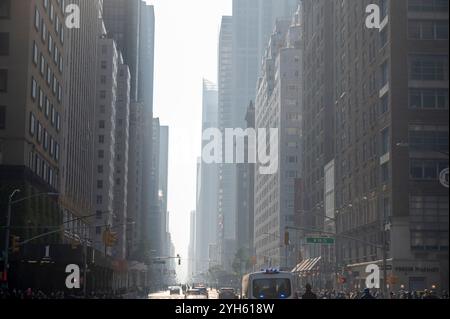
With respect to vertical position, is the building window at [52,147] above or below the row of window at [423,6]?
below

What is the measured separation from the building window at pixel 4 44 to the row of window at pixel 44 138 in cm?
689

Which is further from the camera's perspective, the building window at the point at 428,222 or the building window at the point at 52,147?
the building window at the point at 52,147

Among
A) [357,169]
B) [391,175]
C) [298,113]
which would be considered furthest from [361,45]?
[298,113]

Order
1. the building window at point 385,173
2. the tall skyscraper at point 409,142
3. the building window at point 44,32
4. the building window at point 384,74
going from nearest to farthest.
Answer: the tall skyscraper at point 409,142, the building window at point 385,173, the building window at point 44,32, the building window at point 384,74

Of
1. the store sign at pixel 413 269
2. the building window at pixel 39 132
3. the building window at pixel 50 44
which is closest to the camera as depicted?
the store sign at pixel 413 269

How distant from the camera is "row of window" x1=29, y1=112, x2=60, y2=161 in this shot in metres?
A: 88.5

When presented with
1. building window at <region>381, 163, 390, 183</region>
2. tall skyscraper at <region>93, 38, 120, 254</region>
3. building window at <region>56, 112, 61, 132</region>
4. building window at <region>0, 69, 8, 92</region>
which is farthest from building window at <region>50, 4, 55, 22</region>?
tall skyscraper at <region>93, 38, 120, 254</region>

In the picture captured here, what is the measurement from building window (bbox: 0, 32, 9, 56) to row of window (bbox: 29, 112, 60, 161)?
22.6 feet

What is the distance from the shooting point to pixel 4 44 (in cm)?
8469

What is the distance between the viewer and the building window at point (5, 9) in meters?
84.4

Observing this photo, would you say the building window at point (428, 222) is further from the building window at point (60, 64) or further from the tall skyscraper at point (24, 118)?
the building window at point (60, 64)

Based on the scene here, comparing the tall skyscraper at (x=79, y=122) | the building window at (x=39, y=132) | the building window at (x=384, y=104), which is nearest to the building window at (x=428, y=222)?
the building window at (x=384, y=104)

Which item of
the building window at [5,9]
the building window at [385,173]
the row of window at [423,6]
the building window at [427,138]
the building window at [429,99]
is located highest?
the row of window at [423,6]
